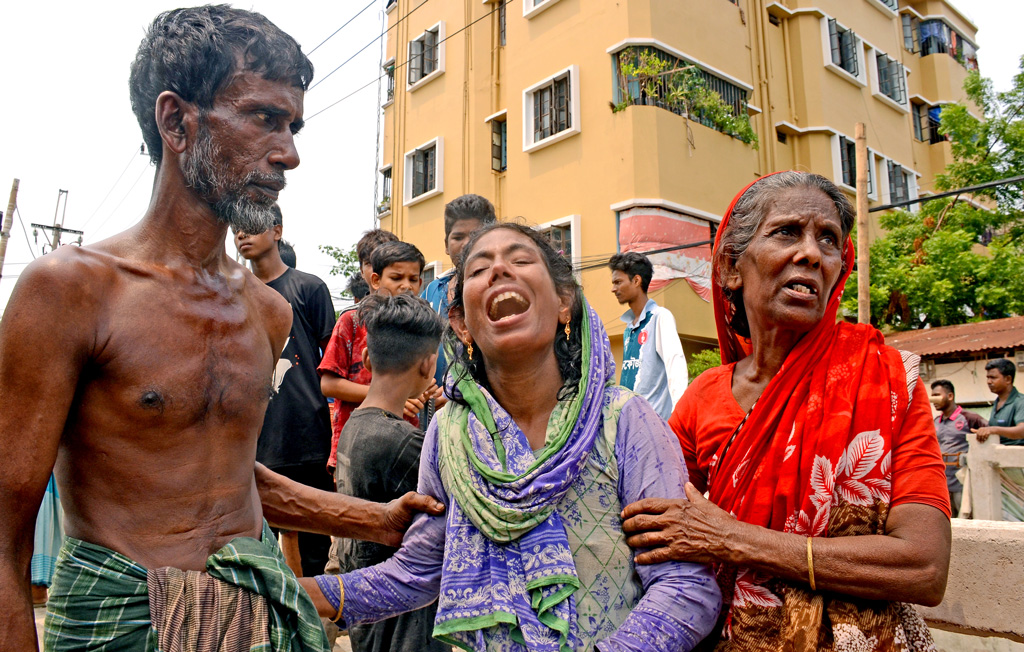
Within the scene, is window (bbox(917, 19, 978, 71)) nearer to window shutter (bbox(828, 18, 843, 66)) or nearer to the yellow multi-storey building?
the yellow multi-storey building

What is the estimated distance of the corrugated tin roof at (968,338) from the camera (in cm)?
1442

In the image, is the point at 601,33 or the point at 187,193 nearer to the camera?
the point at 187,193

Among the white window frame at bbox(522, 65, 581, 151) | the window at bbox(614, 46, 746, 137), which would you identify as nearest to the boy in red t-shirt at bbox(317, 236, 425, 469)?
the window at bbox(614, 46, 746, 137)

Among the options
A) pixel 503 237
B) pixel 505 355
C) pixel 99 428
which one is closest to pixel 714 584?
pixel 505 355

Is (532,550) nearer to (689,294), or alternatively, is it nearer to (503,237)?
(503,237)

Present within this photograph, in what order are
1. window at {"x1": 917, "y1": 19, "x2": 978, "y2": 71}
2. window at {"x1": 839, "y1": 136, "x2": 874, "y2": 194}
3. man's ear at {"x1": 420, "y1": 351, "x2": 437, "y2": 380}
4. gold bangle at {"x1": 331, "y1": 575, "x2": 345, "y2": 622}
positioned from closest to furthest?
gold bangle at {"x1": 331, "y1": 575, "x2": 345, "y2": 622} < man's ear at {"x1": 420, "y1": 351, "x2": 437, "y2": 380} < window at {"x1": 839, "y1": 136, "x2": 874, "y2": 194} < window at {"x1": 917, "y1": 19, "x2": 978, "y2": 71}

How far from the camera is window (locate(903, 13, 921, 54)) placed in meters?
23.8

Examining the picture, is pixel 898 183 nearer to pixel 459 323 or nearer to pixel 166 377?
pixel 459 323

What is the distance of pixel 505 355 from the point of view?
7.11ft

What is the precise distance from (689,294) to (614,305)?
1634 millimetres

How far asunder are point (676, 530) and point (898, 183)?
2316 cm

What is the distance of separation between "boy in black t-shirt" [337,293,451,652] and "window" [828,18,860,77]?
20.0 m

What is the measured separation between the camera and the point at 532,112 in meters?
17.4

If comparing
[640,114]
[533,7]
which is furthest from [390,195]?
[640,114]
